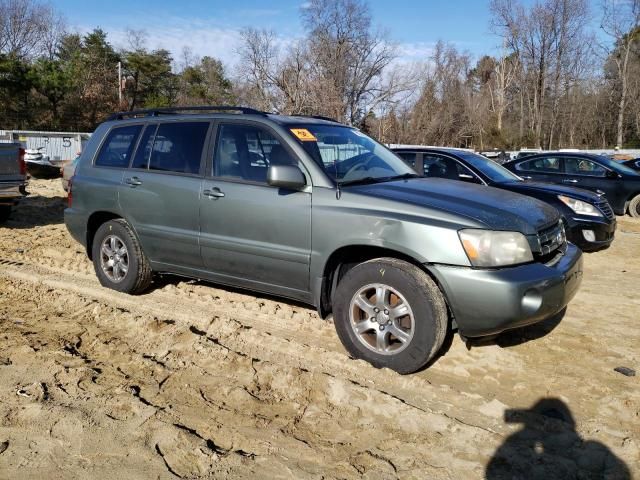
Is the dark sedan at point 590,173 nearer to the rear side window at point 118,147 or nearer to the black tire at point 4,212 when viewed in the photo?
the rear side window at point 118,147

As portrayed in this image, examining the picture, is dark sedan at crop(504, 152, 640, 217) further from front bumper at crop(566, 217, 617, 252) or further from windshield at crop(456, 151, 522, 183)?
front bumper at crop(566, 217, 617, 252)

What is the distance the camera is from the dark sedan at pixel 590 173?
37.4ft

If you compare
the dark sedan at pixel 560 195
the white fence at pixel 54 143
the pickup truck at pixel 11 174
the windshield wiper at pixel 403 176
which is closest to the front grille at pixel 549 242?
the windshield wiper at pixel 403 176

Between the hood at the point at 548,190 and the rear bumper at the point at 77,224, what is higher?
the hood at the point at 548,190

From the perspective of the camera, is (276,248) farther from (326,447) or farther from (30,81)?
(30,81)

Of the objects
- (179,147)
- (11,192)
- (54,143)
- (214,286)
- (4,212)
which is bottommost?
(214,286)

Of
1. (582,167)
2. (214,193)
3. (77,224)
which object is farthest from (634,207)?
(77,224)

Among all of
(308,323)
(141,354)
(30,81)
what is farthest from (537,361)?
(30,81)

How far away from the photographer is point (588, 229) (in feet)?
24.5

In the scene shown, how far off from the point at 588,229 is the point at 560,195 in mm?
597

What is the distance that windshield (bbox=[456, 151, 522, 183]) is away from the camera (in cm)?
778

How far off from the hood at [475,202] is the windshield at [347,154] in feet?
0.73

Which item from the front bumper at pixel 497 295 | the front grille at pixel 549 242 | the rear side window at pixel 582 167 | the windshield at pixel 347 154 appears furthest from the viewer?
the rear side window at pixel 582 167

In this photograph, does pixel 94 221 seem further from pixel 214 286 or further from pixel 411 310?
pixel 411 310
